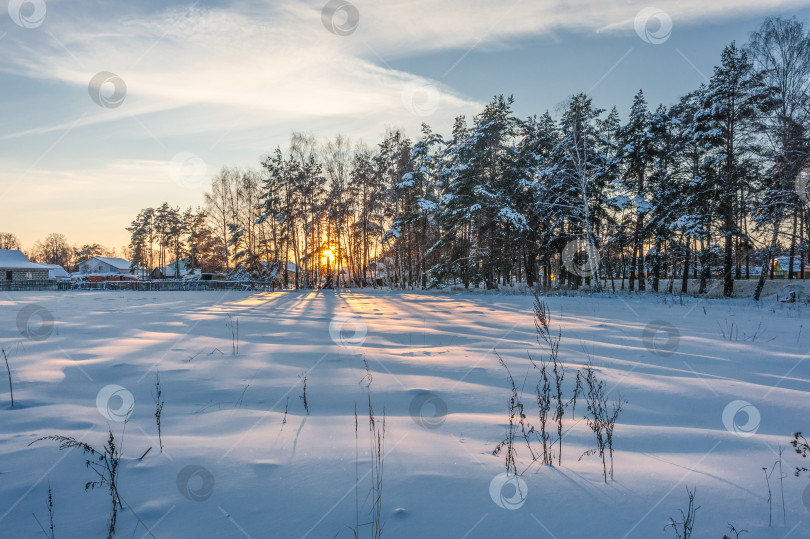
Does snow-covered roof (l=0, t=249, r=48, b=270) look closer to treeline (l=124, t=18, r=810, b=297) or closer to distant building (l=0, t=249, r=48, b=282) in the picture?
distant building (l=0, t=249, r=48, b=282)

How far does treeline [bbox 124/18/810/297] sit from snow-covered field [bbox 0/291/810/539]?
14.0m

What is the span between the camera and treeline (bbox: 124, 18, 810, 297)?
1569cm

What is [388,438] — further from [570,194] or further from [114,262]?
[114,262]

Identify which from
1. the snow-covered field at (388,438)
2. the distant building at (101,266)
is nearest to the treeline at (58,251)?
the distant building at (101,266)

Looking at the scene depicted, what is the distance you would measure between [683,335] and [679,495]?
22.7 ft

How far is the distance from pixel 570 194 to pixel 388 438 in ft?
81.8

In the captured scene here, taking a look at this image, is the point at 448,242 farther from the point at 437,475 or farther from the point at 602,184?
the point at 437,475

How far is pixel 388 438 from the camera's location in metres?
2.96

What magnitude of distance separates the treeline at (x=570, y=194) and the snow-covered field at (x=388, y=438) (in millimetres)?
13950

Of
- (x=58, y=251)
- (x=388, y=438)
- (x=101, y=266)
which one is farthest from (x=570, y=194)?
(x=58, y=251)

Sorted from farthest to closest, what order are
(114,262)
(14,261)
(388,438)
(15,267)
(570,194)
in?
1. (114,262)
2. (14,261)
3. (15,267)
4. (570,194)
5. (388,438)

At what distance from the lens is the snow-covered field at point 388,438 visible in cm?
194

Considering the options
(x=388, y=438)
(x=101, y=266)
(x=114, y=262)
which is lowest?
(x=388, y=438)

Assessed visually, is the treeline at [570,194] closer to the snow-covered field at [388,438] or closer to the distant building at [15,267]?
the snow-covered field at [388,438]
